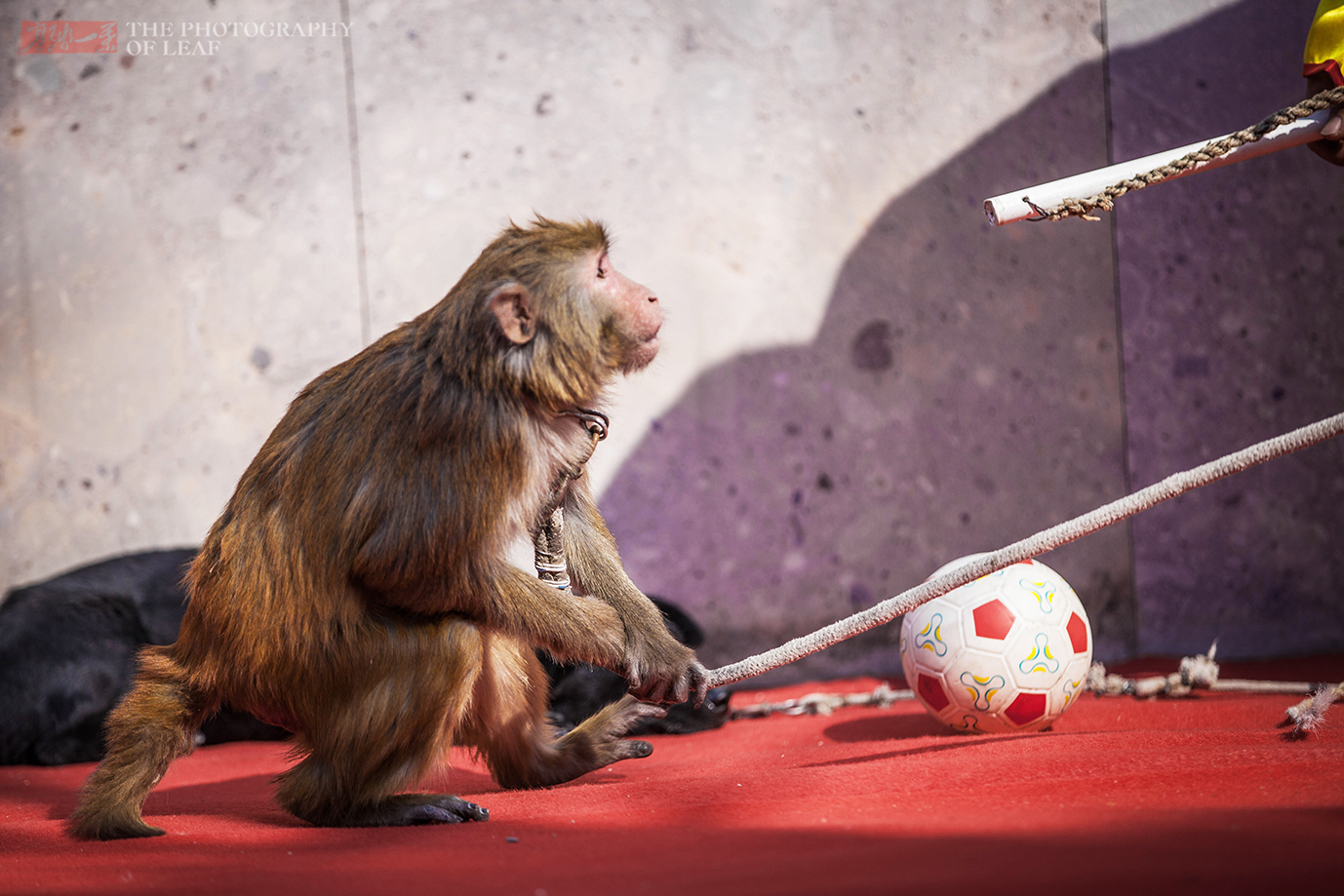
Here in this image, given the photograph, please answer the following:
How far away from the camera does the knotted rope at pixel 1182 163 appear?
2.49 m

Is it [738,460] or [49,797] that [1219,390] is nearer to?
[738,460]

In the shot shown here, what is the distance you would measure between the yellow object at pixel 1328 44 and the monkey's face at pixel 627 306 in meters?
1.87

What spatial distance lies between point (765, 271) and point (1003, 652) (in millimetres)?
2554

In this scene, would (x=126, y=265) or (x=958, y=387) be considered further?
(x=958, y=387)

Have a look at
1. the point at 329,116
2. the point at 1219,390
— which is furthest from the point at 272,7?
→ the point at 1219,390

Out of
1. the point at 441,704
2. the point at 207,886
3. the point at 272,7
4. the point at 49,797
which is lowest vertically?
the point at 49,797

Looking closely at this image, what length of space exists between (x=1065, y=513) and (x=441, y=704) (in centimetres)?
370

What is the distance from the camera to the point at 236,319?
490 centimetres

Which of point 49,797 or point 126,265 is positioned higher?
point 126,265

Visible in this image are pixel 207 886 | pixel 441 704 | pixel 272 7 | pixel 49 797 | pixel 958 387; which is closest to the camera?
pixel 207 886

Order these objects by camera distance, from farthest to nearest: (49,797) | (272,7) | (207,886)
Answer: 1. (272,7)
2. (49,797)
3. (207,886)

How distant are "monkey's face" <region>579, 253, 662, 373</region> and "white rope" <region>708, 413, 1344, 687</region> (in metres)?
0.76

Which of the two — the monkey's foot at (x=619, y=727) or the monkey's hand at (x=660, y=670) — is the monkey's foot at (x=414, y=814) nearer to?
the monkey's hand at (x=660, y=670)

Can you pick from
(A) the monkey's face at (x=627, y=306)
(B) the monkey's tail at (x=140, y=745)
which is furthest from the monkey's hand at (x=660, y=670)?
(B) the monkey's tail at (x=140, y=745)
